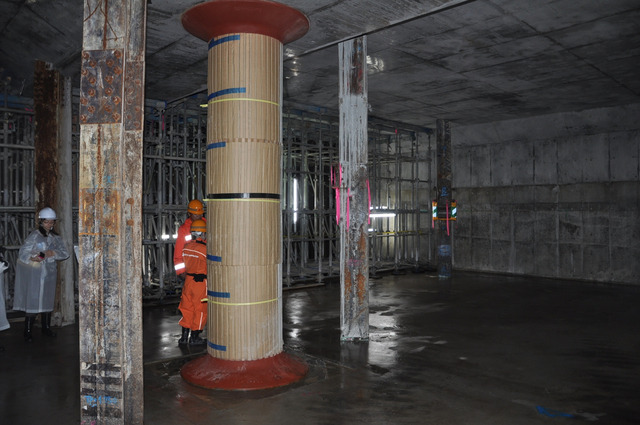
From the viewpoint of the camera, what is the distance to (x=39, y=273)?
7.98m

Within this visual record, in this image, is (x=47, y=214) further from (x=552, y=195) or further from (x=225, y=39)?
(x=552, y=195)

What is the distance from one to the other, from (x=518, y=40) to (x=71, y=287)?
30.5ft

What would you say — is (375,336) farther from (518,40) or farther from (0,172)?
(0,172)

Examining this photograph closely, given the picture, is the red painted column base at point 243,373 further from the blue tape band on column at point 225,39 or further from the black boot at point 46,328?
the blue tape band on column at point 225,39

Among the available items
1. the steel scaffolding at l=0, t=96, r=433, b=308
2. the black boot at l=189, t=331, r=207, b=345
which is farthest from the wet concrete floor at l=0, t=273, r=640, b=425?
the steel scaffolding at l=0, t=96, r=433, b=308

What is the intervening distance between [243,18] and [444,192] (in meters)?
11.0

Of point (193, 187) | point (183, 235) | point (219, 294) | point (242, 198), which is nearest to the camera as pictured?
point (242, 198)

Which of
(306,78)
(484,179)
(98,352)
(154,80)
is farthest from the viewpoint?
(484,179)

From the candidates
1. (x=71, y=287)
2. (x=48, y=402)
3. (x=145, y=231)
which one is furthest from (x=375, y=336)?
(x=145, y=231)

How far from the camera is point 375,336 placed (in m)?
8.09

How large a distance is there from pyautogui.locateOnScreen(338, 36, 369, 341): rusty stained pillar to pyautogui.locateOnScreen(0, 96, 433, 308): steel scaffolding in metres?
2.54

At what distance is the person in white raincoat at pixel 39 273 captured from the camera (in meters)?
7.87

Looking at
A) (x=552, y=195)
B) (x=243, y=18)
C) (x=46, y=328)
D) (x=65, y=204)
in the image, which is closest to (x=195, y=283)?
(x=46, y=328)

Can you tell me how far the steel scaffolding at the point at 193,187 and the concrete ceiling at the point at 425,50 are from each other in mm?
972
